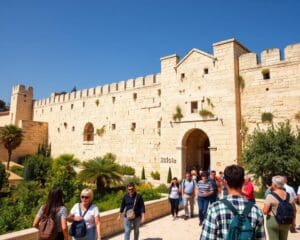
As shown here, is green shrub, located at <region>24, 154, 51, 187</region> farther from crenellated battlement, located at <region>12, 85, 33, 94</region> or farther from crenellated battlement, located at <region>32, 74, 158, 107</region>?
crenellated battlement, located at <region>12, 85, 33, 94</region>

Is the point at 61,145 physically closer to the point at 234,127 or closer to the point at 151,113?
the point at 151,113

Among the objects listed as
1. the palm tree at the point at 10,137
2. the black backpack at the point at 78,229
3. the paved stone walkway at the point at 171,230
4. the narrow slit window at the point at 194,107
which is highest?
the narrow slit window at the point at 194,107

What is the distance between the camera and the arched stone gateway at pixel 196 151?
16.6 metres

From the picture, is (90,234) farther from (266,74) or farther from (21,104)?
(21,104)

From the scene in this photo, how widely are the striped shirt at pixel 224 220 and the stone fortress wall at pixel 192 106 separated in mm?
12167

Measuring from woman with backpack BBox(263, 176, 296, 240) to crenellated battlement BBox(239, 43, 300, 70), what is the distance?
37.3ft

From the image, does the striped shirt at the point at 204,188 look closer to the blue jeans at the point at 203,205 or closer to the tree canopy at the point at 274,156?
the blue jeans at the point at 203,205

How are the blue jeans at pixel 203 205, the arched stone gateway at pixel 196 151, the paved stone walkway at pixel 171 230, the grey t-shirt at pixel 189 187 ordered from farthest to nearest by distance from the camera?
the arched stone gateway at pixel 196 151 → the grey t-shirt at pixel 189 187 → the blue jeans at pixel 203 205 → the paved stone walkway at pixel 171 230

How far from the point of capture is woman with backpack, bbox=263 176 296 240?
387 centimetres

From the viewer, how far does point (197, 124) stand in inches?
607

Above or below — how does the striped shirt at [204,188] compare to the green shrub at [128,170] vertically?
above

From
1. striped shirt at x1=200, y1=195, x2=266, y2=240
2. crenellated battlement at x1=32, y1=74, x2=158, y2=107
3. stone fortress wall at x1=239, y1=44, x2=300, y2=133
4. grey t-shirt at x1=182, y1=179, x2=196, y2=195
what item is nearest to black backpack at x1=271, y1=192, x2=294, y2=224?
striped shirt at x1=200, y1=195, x2=266, y2=240

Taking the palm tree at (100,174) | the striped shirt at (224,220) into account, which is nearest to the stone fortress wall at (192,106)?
the palm tree at (100,174)

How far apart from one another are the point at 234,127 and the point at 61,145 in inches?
787
